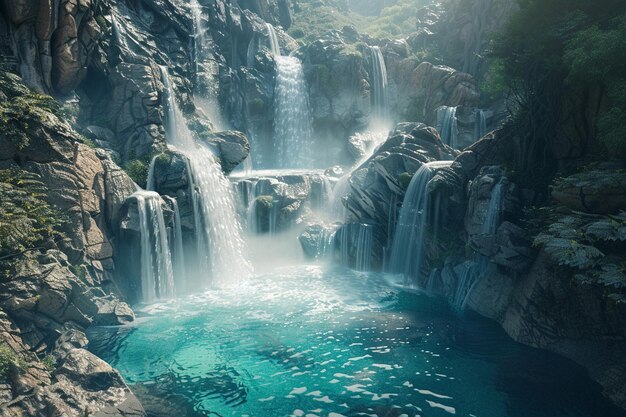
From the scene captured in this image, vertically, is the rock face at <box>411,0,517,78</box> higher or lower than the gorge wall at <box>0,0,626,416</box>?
higher

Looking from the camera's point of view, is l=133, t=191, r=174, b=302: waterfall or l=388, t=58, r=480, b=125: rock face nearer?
l=133, t=191, r=174, b=302: waterfall

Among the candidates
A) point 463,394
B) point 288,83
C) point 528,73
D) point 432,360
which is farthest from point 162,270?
point 288,83

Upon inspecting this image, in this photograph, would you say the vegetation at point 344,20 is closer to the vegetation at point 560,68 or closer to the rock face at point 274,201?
the rock face at point 274,201

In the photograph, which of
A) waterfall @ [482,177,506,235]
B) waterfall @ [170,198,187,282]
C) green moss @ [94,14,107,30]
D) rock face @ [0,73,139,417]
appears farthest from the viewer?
green moss @ [94,14,107,30]

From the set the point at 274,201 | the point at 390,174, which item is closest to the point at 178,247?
the point at 274,201

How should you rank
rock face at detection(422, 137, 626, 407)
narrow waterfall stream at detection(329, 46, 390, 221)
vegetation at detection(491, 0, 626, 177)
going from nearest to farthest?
rock face at detection(422, 137, 626, 407), vegetation at detection(491, 0, 626, 177), narrow waterfall stream at detection(329, 46, 390, 221)

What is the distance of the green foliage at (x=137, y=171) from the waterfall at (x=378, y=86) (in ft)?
101

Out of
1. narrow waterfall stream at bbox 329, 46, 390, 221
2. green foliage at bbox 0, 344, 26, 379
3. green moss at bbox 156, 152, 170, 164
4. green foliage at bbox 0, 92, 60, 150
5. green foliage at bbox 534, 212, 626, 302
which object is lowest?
green foliage at bbox 0, 344, 26, 379

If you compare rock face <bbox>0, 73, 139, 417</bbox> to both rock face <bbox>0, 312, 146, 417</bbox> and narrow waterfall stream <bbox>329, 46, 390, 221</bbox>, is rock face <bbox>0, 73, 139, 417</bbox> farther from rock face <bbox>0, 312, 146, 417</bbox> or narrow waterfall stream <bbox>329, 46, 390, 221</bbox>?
narrow waterfall stream <bbox>329, 46, 390, 221</bbox>

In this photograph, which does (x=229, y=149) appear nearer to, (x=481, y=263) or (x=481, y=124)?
(x=481, y=263)

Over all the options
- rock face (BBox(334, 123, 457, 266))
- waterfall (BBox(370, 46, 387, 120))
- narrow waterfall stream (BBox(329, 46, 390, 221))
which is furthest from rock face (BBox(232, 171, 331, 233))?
waterfall (BBox(370, 46, 387, 120))

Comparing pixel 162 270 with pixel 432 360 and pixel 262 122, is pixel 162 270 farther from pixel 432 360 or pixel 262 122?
pixel 262 122

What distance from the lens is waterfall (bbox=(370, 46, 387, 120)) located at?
50.2 m

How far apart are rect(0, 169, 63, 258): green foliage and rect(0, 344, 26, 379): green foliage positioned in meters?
4.33
